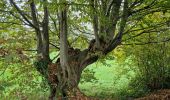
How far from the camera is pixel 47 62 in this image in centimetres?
880

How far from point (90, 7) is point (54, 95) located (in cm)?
209

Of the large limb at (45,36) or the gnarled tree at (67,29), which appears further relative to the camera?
the large limb at (45,36)

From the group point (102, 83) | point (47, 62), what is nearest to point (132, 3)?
point (47, 62)

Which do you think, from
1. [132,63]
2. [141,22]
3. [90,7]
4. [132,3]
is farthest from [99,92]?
[90,7]

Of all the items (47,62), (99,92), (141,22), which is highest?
(141,22)

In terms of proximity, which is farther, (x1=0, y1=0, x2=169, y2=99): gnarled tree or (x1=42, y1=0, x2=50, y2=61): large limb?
(x1=42, y1=0, x2=50, y2=61): large limb

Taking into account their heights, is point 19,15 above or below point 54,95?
above

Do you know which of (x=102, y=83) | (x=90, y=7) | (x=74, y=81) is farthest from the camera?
(x=102, y=83)

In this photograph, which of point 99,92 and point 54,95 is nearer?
point 54,95

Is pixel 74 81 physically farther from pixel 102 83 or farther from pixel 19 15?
pixel 102 83

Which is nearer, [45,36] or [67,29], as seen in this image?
[67,29]

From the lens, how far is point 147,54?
11.3 m

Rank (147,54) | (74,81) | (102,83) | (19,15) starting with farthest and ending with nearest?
(102,83), (147,54), (19,15), (74,81)

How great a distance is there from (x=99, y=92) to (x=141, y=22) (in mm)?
3024
